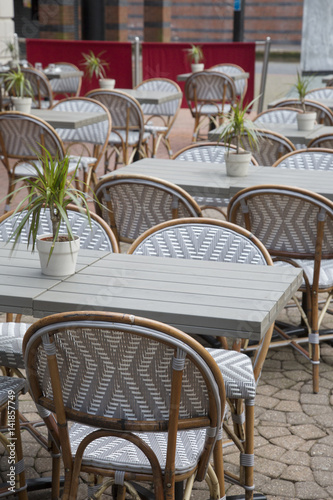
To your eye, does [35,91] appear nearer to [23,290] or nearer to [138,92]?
[138,92]

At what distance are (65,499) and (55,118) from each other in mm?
4129

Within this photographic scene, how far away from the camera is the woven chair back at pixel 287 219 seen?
2959 millimetres

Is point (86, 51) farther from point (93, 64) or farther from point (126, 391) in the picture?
point (126, 391)

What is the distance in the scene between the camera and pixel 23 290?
203cm

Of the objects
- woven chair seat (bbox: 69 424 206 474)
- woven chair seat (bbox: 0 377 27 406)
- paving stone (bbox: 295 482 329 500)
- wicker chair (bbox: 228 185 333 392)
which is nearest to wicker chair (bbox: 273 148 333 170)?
wicker chair (bbox: 228 185 333 392)

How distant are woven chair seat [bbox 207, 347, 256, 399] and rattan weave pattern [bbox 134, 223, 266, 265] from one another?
1.12ft

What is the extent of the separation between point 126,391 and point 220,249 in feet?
3.24

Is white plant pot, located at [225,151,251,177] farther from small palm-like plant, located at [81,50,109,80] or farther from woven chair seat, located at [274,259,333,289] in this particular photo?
small palm-like plant, located at [81,50,109,80]

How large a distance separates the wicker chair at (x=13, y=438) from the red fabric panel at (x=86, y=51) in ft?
29.5

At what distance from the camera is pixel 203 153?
4262 millimetres

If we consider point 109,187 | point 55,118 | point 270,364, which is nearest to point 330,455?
point 270,364

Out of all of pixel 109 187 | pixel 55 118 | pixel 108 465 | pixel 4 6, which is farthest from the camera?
pixel 4 6

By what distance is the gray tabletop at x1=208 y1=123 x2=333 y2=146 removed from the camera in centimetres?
486

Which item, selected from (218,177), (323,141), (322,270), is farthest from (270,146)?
(322,270)
